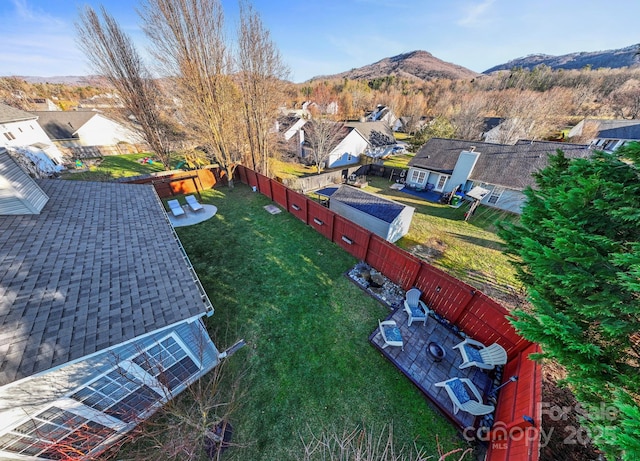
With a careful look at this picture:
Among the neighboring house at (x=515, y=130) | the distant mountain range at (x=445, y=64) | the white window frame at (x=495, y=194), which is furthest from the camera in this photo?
the distant mountain range at (x=445, y=64)

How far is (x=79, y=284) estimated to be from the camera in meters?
4.70

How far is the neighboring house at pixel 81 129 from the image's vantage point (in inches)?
1089

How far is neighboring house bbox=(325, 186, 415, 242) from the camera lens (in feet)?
35.4

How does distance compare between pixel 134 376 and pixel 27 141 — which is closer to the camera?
pixel 134 376

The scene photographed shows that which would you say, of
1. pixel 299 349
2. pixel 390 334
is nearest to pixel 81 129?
pixel 299 349

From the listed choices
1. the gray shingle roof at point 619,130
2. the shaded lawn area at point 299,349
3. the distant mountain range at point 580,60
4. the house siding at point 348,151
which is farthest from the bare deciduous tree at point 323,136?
the distant mountain range at point 580,60

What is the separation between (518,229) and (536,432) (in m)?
4.19

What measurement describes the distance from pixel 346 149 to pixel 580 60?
182 m

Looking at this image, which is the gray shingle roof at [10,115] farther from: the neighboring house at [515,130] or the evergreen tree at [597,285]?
the neighboring house at [515,130]

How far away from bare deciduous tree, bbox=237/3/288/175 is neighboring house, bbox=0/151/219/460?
12074 millimetres

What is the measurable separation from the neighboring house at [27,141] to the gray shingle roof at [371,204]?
2743 centimetres

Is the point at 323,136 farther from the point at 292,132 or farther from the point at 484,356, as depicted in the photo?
the point at 484,356

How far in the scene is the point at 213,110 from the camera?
1434 centimetres

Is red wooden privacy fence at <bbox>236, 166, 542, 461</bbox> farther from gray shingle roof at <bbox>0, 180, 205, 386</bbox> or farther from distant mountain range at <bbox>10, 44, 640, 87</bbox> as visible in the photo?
distant mountain range at <bbox>10, 44, 640, 87</bbox>
